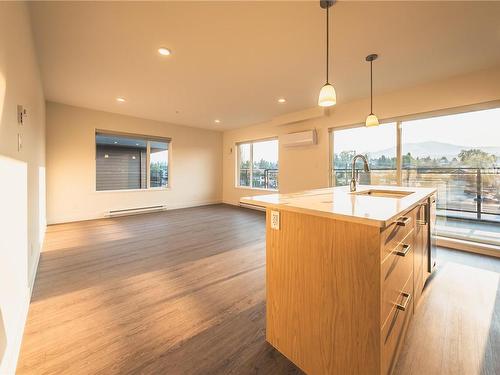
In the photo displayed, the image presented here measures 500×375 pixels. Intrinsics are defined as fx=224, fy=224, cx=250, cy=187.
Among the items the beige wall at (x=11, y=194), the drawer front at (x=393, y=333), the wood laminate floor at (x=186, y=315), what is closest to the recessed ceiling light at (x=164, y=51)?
the beige wall at (x=11, y=194)

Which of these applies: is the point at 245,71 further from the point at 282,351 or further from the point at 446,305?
the point at 446,305

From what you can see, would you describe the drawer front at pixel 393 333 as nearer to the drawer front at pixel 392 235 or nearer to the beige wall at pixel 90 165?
the drawer front at pixel 392 235

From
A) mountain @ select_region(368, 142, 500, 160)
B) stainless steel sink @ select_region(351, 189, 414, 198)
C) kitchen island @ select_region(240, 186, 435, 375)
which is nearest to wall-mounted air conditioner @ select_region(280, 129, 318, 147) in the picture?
mountain @ select_region(368, 142, 500, 160)

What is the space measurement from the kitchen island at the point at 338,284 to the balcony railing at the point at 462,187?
9.45 ft

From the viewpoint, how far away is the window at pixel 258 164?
6.48 metres

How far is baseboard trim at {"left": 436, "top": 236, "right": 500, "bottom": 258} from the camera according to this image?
3084 mm

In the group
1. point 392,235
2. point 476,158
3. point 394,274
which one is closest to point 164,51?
point 392,235

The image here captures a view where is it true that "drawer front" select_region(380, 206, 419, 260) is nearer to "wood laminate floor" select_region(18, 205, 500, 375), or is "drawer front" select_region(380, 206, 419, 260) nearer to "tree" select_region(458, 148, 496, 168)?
"wood laminate floor" select_region(18, 205, 500, 375)

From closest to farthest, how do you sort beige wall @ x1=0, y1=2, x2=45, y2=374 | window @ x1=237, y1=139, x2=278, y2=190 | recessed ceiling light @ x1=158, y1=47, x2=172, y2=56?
beige wall @ x1=0, y1=2, x2=45, y2=374
recessed ceiling light @ x1=158, y1=47, x2=172, y2=56
window @ x1=237, y1=139, x2=278, y2=190

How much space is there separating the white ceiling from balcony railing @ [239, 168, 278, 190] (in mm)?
2775

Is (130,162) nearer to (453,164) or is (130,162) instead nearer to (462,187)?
(453,164)

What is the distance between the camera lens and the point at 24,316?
1682mm

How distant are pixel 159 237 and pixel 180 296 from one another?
1987 millimetres

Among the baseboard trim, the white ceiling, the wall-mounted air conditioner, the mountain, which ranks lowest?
the baseboard trim
